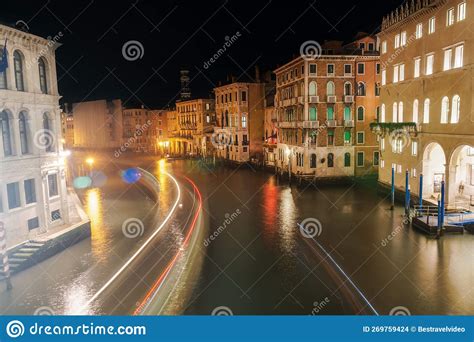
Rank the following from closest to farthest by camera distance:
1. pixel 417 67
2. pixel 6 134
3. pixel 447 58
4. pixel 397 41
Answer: pixel 6 134 → pixel 447 58 → pixel 417 67 → pixel 397 41

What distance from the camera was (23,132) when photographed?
20000mm

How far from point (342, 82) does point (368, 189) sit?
40.5ft

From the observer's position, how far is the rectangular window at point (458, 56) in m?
24.1

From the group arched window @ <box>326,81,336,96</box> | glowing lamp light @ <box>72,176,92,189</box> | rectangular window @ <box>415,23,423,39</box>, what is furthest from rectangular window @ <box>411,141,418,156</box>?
glowing lamp light @ <box>72,176,92,189</box>

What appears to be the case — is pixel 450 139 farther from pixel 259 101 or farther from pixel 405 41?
pixel 259 101

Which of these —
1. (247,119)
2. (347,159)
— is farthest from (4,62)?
(247,119)

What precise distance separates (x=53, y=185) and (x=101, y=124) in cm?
8433

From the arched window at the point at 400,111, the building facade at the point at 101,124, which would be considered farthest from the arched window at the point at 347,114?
the building facade at the point at 101,124

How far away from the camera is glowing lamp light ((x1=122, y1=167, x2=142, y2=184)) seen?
4872 centimetres

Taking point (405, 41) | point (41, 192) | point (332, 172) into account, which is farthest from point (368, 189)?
point (41, 192)

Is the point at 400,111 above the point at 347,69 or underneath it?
underneath

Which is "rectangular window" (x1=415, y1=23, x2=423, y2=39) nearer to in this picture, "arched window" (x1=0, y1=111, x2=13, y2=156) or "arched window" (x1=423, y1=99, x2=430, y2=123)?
"arched window" (x1=423, y1=99, x2=430, y2=123)

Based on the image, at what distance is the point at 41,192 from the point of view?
20734 mm

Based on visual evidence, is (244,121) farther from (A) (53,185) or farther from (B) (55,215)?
(B) (55,215)
